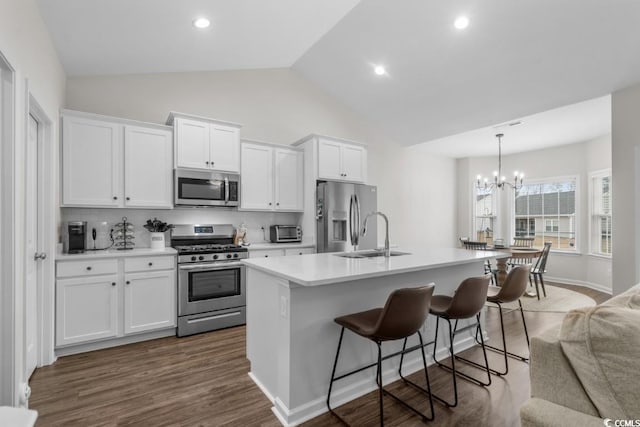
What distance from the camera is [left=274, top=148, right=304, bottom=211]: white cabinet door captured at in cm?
447

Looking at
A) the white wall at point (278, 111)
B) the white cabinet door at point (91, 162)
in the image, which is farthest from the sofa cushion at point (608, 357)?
the white wall at point (278, 111)

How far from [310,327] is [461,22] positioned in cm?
→ 348

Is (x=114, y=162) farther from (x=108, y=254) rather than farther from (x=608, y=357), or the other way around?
(x=608, y=357)

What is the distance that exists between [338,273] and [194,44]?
3037 mm

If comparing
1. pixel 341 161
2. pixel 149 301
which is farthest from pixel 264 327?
pixel 341 161

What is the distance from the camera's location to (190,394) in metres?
2.28

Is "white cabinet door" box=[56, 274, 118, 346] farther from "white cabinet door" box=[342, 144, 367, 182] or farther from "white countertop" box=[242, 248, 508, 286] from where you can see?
"white cabinet door" box=[342, 144, 367, 182]

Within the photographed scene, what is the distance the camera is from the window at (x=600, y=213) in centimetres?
561

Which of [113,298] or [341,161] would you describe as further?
[341,161]

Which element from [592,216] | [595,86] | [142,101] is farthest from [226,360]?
[592,216]

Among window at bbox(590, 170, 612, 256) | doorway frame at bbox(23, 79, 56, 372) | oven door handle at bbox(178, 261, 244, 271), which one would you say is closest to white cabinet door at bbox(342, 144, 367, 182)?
oven door handle at bbox(178, 261, 244, 271)

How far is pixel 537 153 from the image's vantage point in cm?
666

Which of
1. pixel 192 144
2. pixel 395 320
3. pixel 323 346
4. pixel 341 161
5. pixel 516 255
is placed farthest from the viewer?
pixel 516 255

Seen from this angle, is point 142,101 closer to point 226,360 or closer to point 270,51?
point 270,51
